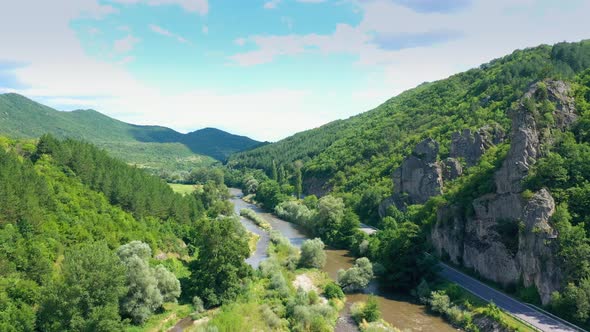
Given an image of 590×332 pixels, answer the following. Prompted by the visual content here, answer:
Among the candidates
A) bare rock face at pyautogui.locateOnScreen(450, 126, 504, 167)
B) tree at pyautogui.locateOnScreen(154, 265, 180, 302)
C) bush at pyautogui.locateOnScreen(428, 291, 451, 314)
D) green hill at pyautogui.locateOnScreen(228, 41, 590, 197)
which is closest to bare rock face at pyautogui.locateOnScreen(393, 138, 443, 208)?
bare rock face at pyautogui.locateOnScreen(450, 126, 504, 167)

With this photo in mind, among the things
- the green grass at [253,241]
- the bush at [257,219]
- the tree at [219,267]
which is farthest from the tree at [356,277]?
the bush at [257,219]

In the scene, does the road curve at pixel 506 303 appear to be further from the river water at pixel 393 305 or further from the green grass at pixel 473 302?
the river water at pixel 393 305

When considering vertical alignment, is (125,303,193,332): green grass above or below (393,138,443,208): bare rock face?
below

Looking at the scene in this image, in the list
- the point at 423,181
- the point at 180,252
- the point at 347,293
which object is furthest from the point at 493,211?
the point at 180,252

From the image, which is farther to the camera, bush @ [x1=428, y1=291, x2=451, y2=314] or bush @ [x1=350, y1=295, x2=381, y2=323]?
bush @ [x1=428, y1=291, x2=451, y2=314]

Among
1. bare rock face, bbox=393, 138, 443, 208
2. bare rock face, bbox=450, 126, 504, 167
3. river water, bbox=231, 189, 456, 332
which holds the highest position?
bare rock face, bbox=450, 126, 504, 167

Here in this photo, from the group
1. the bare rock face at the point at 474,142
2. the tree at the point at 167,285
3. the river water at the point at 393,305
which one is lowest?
the river water at the point at 393,305

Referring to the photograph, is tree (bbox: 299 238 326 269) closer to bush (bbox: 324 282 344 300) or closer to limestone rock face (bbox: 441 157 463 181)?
bush (bbox: 324 282 344 300)
